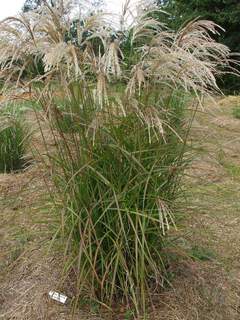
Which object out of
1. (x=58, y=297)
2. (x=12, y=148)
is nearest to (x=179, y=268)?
(x=58, y=297)

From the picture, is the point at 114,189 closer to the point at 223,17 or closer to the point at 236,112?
the point at 236,112

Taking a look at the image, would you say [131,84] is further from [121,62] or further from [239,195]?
[239,195]

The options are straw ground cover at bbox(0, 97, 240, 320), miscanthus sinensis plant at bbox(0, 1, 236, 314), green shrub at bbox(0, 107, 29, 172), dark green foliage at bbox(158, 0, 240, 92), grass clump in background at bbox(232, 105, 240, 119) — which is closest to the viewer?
miscanthus sinensis plant at bbox(0, 1, 236, 314)

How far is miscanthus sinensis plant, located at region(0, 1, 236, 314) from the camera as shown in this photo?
2273 mm

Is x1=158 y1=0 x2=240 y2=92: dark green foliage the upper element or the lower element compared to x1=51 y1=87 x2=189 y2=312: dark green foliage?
lower

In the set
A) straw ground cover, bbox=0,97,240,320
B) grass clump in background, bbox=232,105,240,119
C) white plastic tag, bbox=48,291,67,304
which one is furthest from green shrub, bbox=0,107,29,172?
grass clump in background, bbox=232,105,240,119

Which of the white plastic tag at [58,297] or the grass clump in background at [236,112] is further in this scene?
the grass clump in background at [236,112]

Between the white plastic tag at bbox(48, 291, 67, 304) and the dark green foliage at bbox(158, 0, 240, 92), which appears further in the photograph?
the dark green foliage at bbox(158, 0, 240, 92)

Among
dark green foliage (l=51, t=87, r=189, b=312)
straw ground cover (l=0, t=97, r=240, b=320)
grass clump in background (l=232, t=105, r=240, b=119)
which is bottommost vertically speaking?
grass clump in background (l=232, t=105, r=240, b=119)

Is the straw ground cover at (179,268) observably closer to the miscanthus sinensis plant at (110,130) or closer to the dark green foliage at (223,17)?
the miscanthus sinensis plant at (110,130)

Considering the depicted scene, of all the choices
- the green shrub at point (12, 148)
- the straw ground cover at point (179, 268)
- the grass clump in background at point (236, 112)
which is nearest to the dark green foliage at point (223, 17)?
the grass clump in background at point (236, 112)

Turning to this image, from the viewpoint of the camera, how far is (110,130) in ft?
7.82

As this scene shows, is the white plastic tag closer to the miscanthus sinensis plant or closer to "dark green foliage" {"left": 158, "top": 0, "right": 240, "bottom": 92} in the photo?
the miscanthus sinensis plant

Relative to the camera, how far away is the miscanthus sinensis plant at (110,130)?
227 centimetres
